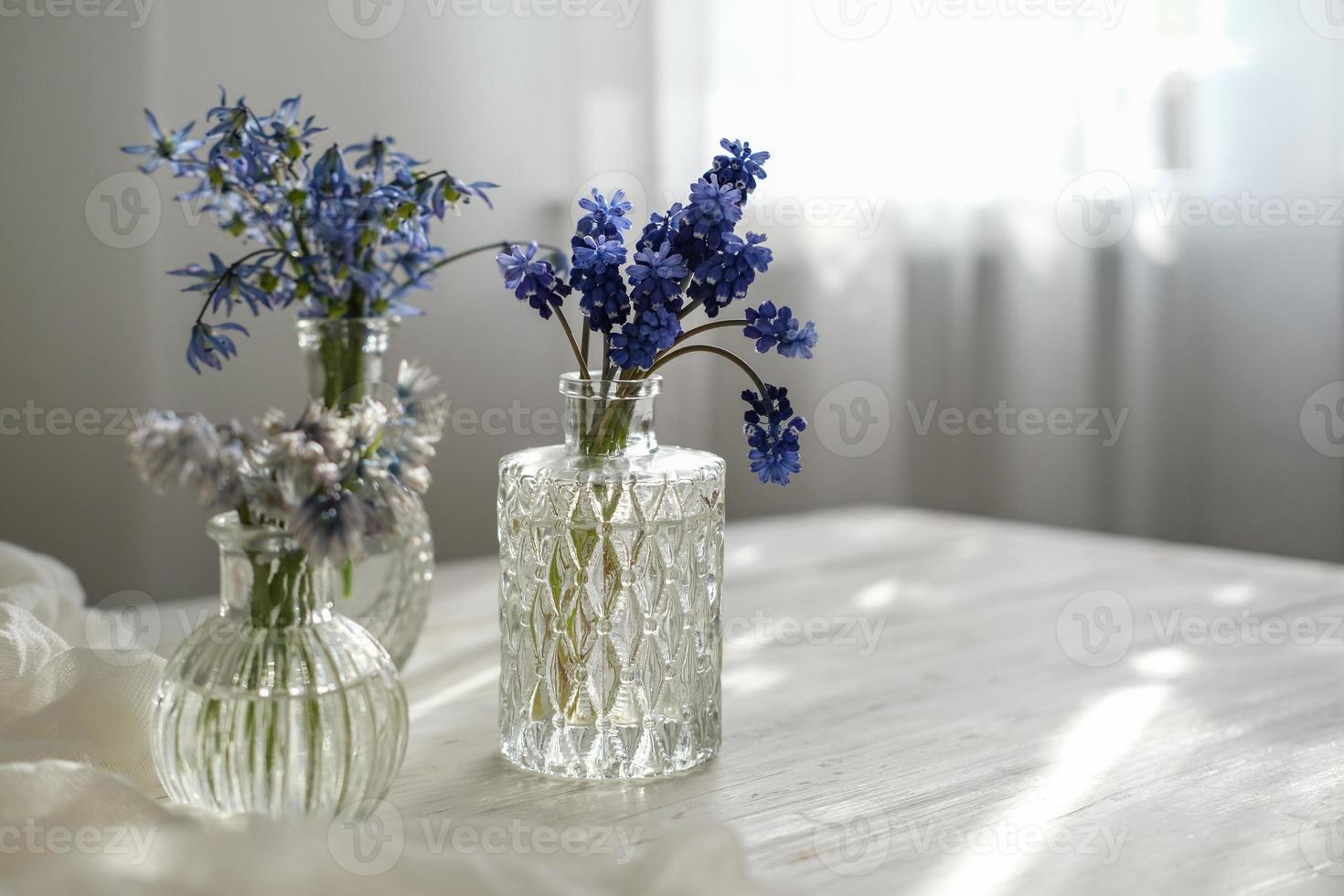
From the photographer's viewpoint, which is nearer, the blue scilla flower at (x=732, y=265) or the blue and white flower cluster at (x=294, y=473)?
the blue and white flower cluster at (x=294, y=473)

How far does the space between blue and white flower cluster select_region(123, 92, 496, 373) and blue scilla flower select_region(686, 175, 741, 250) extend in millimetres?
167

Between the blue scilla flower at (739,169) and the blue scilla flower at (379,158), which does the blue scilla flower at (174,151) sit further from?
the blue scilla flower at (739,169)

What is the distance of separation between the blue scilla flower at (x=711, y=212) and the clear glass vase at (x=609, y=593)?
10 centimetres

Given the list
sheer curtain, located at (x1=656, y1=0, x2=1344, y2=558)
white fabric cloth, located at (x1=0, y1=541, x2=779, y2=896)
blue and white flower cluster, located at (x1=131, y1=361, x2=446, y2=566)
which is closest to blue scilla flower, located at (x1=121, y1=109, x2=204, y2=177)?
blue and white flower cluster, located at (x1=131, y1=361, x2=446, y2=566)

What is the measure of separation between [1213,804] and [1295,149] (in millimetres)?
1822

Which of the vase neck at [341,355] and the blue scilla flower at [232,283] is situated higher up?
the blue scilla flower at [232,283]

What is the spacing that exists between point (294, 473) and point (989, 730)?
0.53 metres

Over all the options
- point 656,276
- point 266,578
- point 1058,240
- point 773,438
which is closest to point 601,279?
point 656,276

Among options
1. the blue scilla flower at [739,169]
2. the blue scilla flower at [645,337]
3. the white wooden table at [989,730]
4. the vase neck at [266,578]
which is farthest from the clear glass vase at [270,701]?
the blue scilla flower at [739,169]

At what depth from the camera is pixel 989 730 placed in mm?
907

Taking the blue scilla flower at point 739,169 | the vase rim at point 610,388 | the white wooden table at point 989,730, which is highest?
the blue scilla flower at point 739,169

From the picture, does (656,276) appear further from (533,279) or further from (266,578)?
(266,578)

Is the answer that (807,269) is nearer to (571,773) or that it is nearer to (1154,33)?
(1154,33)

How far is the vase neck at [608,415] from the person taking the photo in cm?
79
